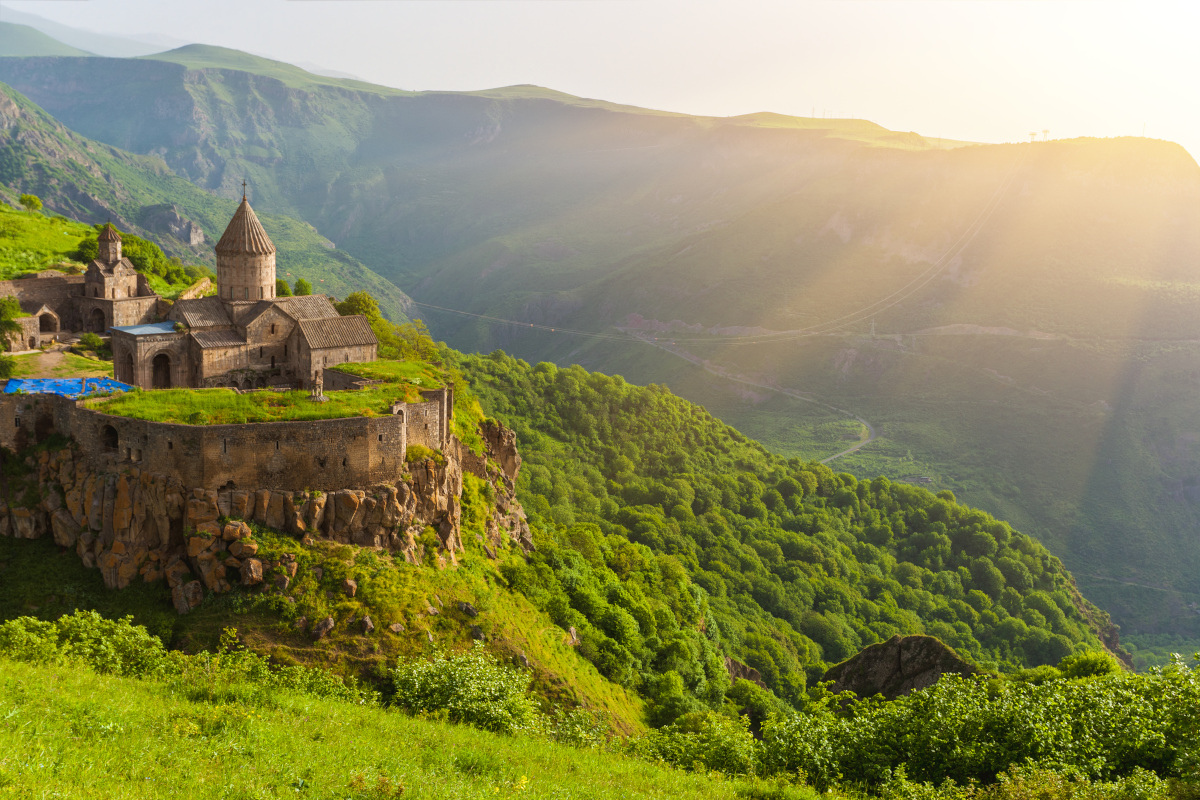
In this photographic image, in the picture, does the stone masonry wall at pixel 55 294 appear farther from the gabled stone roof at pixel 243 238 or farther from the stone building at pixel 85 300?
the gabled stone roof at pixel 243 238

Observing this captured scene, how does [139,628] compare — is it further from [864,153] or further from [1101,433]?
[864,153]

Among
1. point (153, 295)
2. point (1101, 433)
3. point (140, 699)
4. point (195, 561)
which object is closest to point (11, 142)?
point (153, 295)

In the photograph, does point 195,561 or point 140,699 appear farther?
point 195,561

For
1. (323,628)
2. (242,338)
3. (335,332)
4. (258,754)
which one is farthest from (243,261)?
(258,754)

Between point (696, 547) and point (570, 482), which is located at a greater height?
point (570, 482)

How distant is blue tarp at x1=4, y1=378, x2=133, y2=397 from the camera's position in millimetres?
35719

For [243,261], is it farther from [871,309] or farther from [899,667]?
[871,309]

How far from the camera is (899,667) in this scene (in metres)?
41.1

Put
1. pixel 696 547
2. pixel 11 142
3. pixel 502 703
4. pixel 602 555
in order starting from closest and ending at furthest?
pixel 502 703, pixel 602 555, pixel 696 547, pixel 11 142

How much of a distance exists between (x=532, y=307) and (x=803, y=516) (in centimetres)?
10650

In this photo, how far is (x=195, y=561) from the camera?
32.1m

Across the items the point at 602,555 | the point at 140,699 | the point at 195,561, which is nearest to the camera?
the point at 140,699

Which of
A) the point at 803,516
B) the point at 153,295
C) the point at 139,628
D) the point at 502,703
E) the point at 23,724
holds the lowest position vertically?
the point at 803,516

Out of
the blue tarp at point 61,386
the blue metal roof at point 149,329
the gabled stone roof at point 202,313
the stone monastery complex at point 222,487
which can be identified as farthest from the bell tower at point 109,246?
the blue tarp at point 61,386
